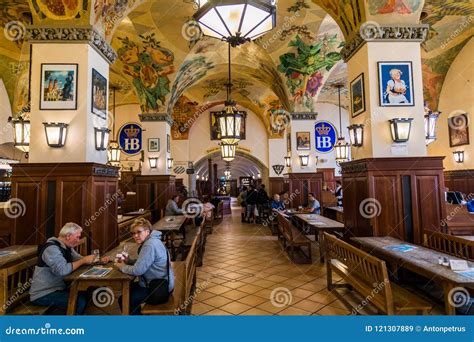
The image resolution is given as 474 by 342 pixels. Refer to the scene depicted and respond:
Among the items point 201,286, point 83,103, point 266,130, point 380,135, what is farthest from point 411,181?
point 266,130

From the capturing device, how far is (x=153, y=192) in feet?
30.9

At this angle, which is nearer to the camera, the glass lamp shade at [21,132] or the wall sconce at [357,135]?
the wall sconce at [357,135]

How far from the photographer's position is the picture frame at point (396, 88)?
4.42m

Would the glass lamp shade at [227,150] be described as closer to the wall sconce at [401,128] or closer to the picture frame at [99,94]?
the picture frame at [99,94]

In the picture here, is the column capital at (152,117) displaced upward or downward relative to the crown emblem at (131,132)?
downward

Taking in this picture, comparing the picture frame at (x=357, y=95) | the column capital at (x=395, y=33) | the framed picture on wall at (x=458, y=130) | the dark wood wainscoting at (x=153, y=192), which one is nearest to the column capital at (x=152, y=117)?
the dark wood wainscoting at (x=153, y=192)

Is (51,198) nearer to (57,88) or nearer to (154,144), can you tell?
(57,88)

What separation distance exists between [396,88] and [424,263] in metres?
2.75

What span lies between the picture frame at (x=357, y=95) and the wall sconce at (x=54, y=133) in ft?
15.0

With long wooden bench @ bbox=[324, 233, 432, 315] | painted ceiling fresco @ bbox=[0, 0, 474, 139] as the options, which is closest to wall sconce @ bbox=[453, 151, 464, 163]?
painted ceiling fresco @ bbox=[0, 0, 474, 139]

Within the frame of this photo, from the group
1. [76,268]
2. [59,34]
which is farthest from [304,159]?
[76,268]

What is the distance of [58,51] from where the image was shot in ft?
14.3

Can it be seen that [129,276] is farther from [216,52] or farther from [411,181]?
[216,52]
